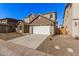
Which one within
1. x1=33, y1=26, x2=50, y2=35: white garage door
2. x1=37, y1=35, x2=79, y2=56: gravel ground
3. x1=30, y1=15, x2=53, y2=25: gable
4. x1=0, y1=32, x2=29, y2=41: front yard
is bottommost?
x1=37, y1=35, x2=79, y2=56: gravel ground

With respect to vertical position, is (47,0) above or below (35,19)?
above

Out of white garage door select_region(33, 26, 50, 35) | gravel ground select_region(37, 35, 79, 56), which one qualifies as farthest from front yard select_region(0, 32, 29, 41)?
gravel ground select_region(37, 35, 79, 56)

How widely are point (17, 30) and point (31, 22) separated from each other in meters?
1.41

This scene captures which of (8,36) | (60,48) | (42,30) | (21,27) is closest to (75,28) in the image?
(42,30)

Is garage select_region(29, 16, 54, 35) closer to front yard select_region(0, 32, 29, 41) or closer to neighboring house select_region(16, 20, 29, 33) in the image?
neighboring house select_region(16, 20, 29, 33)

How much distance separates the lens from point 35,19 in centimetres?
952

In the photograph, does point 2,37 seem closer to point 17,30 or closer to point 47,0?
point 17,30

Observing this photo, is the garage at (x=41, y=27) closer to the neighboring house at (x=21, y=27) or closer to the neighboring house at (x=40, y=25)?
the neighboring house at (x=40, y=25)

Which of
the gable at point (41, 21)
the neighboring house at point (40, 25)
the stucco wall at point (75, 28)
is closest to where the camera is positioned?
the neighboring house at point (40, 25)

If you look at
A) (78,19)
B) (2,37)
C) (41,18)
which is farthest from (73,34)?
(2,37)

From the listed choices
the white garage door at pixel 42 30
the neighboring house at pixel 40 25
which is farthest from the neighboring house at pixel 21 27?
the white garage door at pixel 42 30

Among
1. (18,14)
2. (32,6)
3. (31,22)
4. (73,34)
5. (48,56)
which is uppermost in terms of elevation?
(32,6)

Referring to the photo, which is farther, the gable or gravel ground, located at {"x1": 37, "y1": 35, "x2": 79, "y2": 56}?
the gable

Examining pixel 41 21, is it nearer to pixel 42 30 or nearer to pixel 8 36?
pixel 42 30
